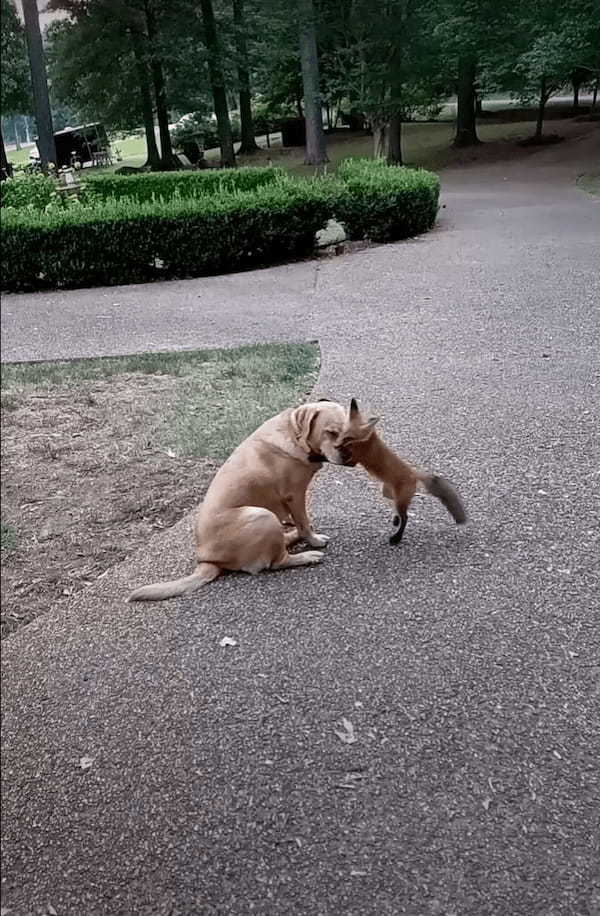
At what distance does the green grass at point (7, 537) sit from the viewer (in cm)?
79

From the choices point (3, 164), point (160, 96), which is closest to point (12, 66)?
point (3, 164)

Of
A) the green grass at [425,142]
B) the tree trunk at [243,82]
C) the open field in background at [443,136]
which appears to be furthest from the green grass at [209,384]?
the open field in background at [443,136]

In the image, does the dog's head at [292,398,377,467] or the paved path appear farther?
the dog's head at [292,398,377,467]

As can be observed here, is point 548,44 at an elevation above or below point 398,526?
above

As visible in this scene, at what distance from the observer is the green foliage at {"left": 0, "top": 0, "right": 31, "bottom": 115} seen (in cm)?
85

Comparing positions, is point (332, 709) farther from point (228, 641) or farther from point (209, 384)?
point (209, 384)

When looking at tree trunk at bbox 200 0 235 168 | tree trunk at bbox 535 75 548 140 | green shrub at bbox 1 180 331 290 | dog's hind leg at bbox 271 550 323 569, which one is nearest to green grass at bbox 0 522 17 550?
green shrub at bbox 1 180 331 290

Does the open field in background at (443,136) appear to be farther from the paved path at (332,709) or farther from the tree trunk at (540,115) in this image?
the paved path at (332,709)

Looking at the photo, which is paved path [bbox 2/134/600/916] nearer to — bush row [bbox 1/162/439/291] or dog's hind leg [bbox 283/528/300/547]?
dog's hind leg [bbox 283/528/300/547]

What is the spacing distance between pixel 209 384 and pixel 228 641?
64cm

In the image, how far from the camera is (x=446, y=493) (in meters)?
2.36

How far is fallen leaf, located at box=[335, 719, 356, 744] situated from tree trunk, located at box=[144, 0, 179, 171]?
13.1 feet

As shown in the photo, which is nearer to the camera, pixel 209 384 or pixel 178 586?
pixel 209 384

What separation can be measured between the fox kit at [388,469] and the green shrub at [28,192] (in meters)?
1.22
